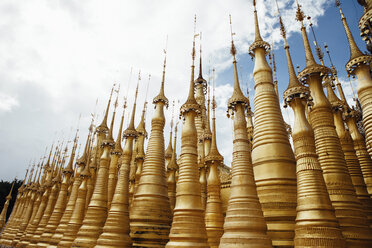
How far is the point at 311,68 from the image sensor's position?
40.3 ft

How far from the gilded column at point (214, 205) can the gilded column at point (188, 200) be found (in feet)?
8.94

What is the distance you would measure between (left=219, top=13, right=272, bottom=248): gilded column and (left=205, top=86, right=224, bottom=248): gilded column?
3.93 metres

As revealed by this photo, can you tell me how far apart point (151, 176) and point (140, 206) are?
1632 millimetres

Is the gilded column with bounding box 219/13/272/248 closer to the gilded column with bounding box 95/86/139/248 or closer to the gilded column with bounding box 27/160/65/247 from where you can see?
the gilded column with bounding box 95/86/139/248

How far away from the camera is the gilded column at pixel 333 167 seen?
31.3ft

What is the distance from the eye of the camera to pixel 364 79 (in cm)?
1205

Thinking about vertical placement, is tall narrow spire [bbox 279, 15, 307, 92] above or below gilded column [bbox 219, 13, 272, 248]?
above

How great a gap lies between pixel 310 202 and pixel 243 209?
2163 mm

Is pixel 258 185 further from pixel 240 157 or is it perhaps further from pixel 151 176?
pixel 151 176

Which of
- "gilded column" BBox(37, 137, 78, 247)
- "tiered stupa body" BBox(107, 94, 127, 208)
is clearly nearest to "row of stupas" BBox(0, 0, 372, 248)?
"tiered stupa body" BBox(107, 94, 127, 208)

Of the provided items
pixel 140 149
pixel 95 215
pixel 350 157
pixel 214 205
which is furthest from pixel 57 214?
pixel 350 157

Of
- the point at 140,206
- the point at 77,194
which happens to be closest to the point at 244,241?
the point at 140,206

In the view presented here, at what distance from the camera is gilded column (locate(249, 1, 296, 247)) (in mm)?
10000

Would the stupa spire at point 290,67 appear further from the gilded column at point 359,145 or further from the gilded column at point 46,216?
the gilded column at point 46,216
